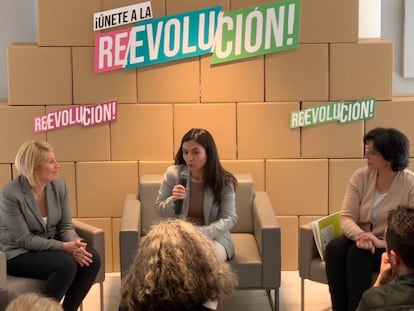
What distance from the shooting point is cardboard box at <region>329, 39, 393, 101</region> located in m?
4.88

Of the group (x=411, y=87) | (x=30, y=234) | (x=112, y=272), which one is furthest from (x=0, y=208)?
(x=411, y=87)

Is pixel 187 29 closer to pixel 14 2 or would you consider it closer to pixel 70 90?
pixel 70 90

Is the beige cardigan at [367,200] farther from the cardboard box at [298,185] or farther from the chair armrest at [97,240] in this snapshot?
the chair armrest at [97,240]

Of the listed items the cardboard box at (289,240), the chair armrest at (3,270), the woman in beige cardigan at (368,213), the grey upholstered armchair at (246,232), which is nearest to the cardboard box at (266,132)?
the grey upholstered armchair at (246,232)

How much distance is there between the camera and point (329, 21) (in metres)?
4.85

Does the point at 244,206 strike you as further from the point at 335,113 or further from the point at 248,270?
the point at 335,113

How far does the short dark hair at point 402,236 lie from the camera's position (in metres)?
2.49

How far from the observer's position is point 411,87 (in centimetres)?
542

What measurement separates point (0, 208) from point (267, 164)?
180 centimetres

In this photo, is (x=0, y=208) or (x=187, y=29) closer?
(x=0, y=208)

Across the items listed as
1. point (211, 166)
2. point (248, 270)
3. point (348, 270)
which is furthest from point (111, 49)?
point (348, 270)

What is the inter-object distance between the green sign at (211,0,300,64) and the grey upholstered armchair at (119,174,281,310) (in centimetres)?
82

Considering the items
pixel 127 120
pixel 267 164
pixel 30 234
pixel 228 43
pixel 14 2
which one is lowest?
pixel 30 234

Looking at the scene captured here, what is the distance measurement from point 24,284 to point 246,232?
148 centimetres
